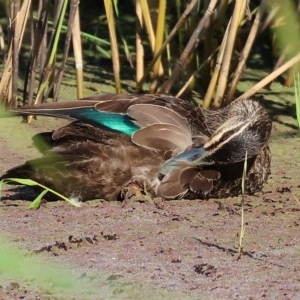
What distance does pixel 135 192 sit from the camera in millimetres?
4109

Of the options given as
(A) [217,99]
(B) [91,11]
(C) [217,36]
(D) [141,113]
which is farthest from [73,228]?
(B) [91,11]

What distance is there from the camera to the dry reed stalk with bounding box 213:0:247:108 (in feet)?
17.0

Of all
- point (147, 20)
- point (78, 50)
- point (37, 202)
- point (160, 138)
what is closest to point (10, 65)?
point (78, 50)

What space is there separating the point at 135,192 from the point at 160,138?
0.27 m

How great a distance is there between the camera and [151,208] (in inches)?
154

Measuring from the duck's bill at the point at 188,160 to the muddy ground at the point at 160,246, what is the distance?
0.16 m

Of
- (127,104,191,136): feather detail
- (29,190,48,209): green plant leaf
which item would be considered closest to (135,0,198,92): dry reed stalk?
(127,104,191,136): feather detail

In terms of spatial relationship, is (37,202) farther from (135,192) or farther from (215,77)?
(215,77)

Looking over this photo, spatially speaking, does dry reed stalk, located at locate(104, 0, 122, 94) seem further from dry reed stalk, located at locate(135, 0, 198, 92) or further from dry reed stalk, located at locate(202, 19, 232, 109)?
dry reed stalk, located at locate(202, 19, 232, 109)

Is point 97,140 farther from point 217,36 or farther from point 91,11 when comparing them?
point 91,11

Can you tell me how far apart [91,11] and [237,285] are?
503 centimetres

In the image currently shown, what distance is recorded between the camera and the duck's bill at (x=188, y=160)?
4059 mm

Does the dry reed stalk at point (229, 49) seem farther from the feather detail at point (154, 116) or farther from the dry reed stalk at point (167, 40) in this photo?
the feather detail at point (154, 116)

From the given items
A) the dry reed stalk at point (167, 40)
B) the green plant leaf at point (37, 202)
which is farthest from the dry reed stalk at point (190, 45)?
the green plant leaf at point (37, 202)
